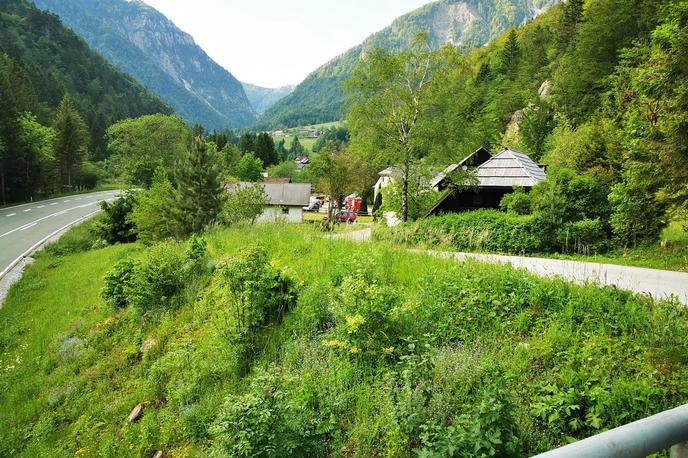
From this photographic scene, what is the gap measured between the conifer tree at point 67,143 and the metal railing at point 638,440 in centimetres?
6686

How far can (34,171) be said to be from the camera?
1577 inches

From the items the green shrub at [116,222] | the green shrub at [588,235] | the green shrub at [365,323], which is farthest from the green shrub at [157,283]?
the green shrub at [116,222]

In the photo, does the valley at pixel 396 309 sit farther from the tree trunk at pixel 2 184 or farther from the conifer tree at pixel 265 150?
the conifer tree at pixel 265 150

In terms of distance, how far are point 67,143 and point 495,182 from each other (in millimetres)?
59862

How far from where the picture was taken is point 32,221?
29188mm

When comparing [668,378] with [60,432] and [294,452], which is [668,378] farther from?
[60,432]

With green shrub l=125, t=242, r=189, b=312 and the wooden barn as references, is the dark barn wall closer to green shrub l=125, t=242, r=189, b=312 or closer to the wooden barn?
the wooden barn

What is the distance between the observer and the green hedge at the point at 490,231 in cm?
1473

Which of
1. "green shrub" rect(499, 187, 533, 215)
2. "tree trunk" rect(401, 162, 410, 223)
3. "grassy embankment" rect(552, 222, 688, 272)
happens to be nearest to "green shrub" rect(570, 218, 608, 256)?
"grassy embankment" rect(552, 222, 688, 272)

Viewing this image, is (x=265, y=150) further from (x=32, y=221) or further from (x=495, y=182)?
(x=495, y=182)

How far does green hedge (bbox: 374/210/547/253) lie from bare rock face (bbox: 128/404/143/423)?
388 inches

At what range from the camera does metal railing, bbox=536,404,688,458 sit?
40.6 inches

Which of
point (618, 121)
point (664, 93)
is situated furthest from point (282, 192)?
point (664, 93)

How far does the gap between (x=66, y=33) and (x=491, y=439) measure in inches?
6398
